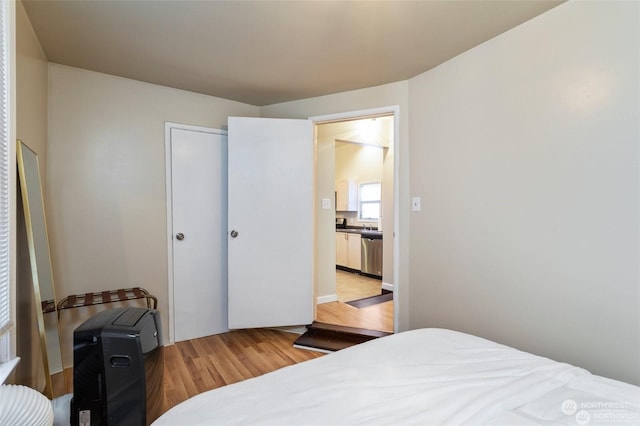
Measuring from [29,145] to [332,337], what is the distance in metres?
2.54

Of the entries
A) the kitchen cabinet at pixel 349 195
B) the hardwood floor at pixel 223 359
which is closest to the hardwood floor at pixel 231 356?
the hardwood floor at pixel 223 359

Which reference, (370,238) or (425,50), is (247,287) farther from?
(370,238)

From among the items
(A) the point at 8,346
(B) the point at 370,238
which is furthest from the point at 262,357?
(B) the point at 370,238

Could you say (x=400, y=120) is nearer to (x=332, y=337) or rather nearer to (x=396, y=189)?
(x=396, y=189)

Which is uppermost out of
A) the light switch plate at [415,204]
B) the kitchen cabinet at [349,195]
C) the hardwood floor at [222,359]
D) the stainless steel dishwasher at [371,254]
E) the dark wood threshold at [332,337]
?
the kitchen cabinet at [349,195]

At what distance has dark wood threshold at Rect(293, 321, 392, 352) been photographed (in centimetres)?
256

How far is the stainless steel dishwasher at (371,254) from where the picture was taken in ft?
15.7

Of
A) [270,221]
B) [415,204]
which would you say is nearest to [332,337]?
[270,221]

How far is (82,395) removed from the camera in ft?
3.99

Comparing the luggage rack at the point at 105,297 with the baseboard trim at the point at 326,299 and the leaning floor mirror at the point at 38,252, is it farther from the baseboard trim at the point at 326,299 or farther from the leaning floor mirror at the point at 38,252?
the baseboard trim at the point at 326,299

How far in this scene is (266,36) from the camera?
182 cm

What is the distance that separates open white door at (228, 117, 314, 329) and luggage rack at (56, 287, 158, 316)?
67 centimetres

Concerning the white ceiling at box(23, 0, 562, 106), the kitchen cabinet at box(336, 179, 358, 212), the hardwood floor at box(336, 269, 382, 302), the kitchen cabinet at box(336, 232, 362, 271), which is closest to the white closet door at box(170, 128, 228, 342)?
the white ceiling at box(23, 0, 562, 106)

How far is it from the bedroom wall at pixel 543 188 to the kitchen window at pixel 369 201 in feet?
10.4
